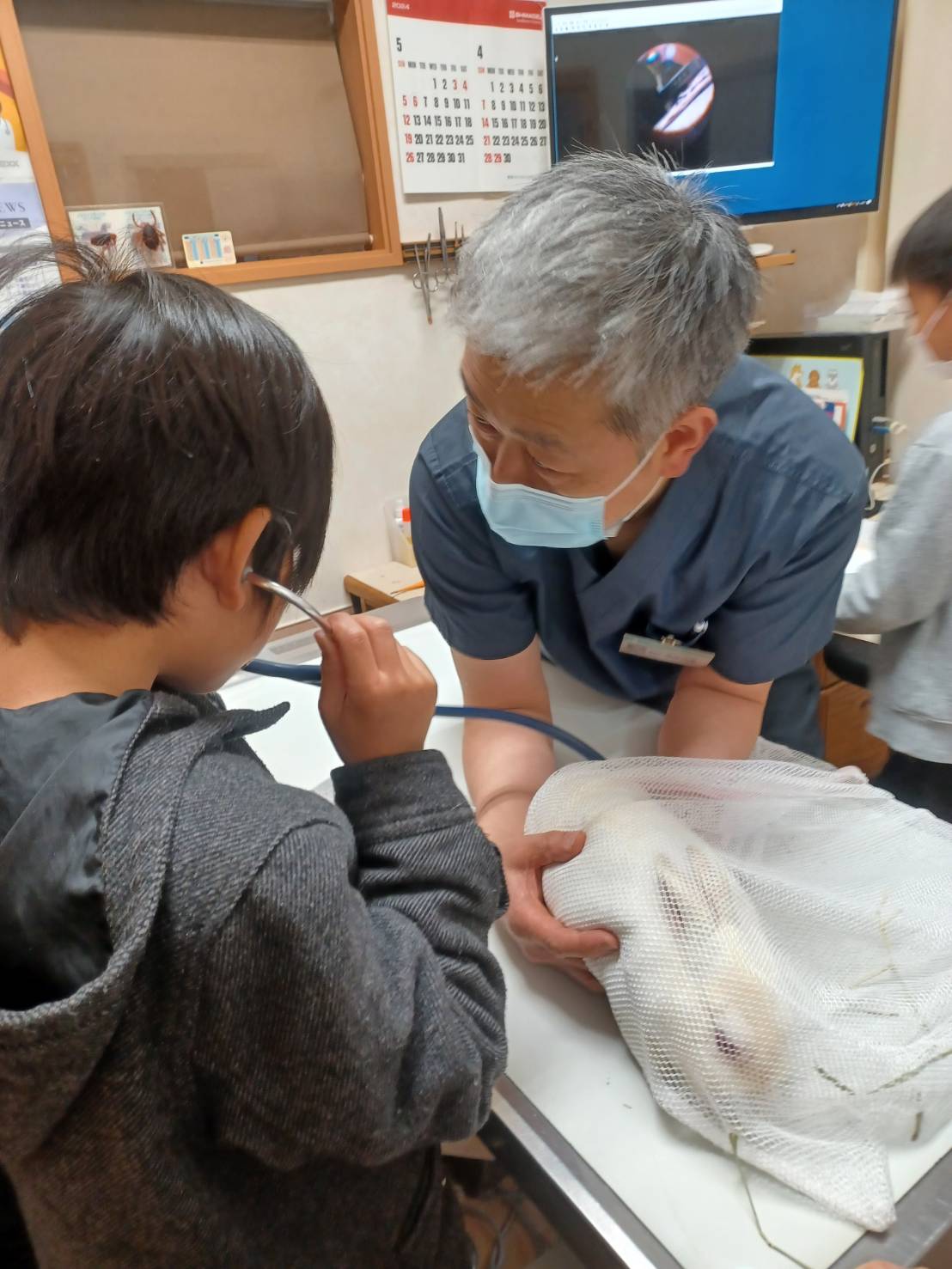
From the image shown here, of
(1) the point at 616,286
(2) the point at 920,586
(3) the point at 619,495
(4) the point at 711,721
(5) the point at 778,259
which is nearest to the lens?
(1) the point at 616,286

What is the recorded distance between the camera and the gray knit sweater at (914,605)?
1.08 metres

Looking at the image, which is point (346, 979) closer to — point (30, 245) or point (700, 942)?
point (700, 942)

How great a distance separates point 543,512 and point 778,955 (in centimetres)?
43

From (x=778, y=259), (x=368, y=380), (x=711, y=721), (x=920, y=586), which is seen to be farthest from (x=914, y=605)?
(x=778, y=259)

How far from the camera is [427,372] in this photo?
193 cm

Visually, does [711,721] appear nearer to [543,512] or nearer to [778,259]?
[543,512]

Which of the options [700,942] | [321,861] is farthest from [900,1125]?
[321,861]

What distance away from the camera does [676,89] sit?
1777 mm

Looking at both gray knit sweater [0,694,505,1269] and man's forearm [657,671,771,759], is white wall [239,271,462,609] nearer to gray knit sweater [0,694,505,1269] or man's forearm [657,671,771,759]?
man's forearm [657,671,771,759]

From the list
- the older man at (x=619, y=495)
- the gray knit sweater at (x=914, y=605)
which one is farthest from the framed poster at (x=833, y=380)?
the older man at (x=619, y=495)

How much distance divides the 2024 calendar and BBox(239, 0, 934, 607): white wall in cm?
Result: 4

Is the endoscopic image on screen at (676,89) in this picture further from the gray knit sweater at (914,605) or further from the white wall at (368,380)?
the gray knit sweater at (914,605)

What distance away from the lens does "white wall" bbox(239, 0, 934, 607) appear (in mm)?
1748

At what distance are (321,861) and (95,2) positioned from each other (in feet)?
5.76
